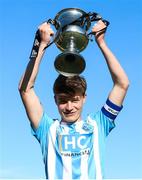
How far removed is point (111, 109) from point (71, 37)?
3.02 feet

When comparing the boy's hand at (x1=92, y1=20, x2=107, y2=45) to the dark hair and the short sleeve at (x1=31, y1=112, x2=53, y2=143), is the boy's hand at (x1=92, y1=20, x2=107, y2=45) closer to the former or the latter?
the dark hair

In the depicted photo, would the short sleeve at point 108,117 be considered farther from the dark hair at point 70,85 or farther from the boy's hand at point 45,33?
the boy's hand at point 45,33

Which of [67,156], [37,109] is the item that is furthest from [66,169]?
[37,109]

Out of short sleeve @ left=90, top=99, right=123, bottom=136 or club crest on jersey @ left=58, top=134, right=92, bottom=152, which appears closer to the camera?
club crest on jersey @ left=58, top=134, right=92, bottom=152

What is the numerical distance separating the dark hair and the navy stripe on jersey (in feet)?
1.01

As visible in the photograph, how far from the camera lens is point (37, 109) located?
3.81m

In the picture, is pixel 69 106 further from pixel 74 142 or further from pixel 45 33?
pixel 45 33

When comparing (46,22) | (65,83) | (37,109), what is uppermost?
(46,22)

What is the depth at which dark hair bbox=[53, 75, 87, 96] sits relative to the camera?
3789 millimetres

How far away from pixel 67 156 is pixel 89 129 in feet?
1.28

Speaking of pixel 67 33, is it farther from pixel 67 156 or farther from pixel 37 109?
pixel 67 156

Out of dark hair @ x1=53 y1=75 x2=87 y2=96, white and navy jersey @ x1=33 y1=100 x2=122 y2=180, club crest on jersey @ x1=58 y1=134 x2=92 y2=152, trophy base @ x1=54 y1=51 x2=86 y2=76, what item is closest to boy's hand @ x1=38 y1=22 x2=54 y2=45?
trophy base @ x1=54 y1=51 x2=86 y2=76

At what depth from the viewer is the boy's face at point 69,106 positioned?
12.1ft

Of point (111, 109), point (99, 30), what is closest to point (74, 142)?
point (111, 109)
